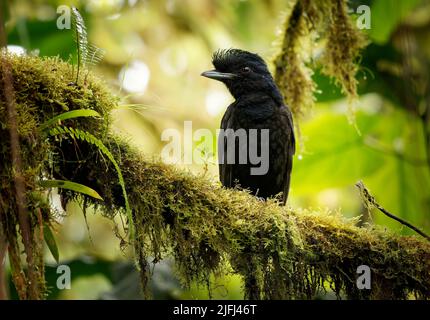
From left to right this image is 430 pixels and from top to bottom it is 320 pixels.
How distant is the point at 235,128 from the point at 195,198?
63.2 inches

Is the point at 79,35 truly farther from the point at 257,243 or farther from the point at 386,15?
the point at 386,15

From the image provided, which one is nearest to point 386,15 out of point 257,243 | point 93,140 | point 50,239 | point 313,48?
point 313,48

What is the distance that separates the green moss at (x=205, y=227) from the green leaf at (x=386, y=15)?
8.39ft

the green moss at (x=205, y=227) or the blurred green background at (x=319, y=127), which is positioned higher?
the blurred green background at (x=319, y=127)

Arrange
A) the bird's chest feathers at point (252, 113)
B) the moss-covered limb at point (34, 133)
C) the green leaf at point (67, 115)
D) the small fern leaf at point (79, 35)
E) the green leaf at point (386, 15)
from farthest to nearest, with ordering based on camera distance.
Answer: the green leaf at point (386, 15) < the bird's chest feathers at point (252, 113) < the small fern leaf at point (79, 35) < the green leaf at point (67, 115) < the moss-covered limb at point (34, 133)

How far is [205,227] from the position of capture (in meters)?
3.14

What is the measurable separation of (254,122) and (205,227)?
1752 mm

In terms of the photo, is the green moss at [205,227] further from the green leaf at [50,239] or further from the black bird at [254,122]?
the black bird at [254,122]

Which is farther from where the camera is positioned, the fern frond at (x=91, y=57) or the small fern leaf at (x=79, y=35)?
the fern frond at (x=91, y=57)

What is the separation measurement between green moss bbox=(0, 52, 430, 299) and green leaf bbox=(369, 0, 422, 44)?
256cm

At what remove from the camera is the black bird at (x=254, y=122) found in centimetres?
475

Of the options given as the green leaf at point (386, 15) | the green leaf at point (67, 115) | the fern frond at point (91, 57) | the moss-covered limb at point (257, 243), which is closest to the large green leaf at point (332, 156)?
the green leaf at point (386, 15)
